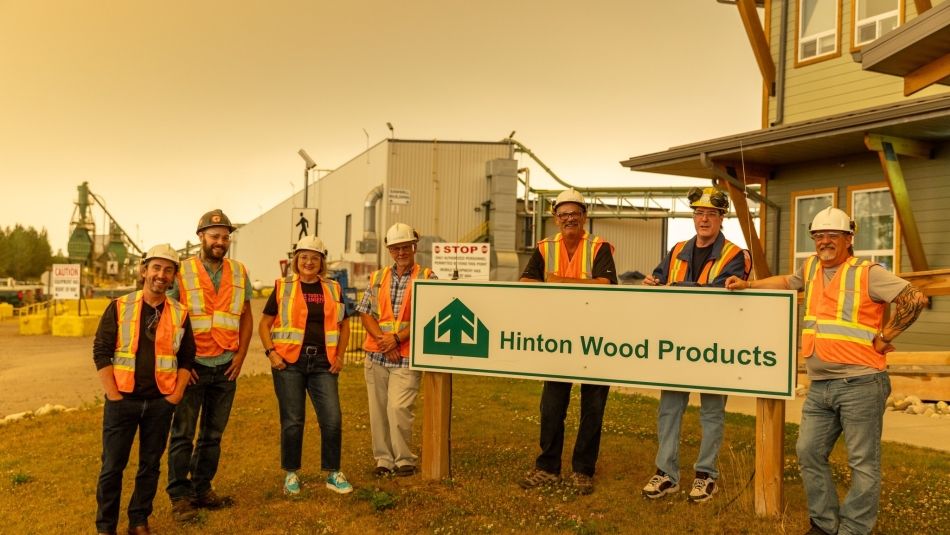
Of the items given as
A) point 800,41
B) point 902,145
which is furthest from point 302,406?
point 800,41

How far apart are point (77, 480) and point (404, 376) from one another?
2.89 meters

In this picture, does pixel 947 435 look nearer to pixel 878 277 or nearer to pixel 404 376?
pixel 878 277

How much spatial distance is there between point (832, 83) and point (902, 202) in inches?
131

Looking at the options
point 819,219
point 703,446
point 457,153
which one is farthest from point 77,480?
point 457,153

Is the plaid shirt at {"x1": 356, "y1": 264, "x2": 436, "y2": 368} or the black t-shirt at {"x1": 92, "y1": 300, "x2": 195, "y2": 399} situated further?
the plaid shirt at {"x1": 356, "y1": 264, "x2": 436, "y2": 368}

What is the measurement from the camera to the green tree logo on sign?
645cm

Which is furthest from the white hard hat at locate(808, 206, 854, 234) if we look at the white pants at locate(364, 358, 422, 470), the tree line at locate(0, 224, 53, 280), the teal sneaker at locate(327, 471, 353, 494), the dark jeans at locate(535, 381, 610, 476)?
the tree line at locate(0, 224, 53, 280)

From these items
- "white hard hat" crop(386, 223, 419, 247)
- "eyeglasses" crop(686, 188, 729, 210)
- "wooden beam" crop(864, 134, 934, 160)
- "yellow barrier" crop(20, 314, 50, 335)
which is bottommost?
"yellow barrier" crop(20, 314, 50, 335)

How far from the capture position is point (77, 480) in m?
6.79

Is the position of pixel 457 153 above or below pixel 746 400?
above

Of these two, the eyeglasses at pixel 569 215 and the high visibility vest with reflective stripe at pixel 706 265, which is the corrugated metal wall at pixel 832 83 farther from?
the eyeglasses at pixel 569 215

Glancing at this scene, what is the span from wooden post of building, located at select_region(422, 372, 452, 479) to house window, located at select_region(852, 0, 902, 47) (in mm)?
11310

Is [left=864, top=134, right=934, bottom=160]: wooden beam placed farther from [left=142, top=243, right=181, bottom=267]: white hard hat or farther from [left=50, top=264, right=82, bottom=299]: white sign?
[left=50, top=264, right=82, bottom=299]: white sign

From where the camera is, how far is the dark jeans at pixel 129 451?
16.2ft
